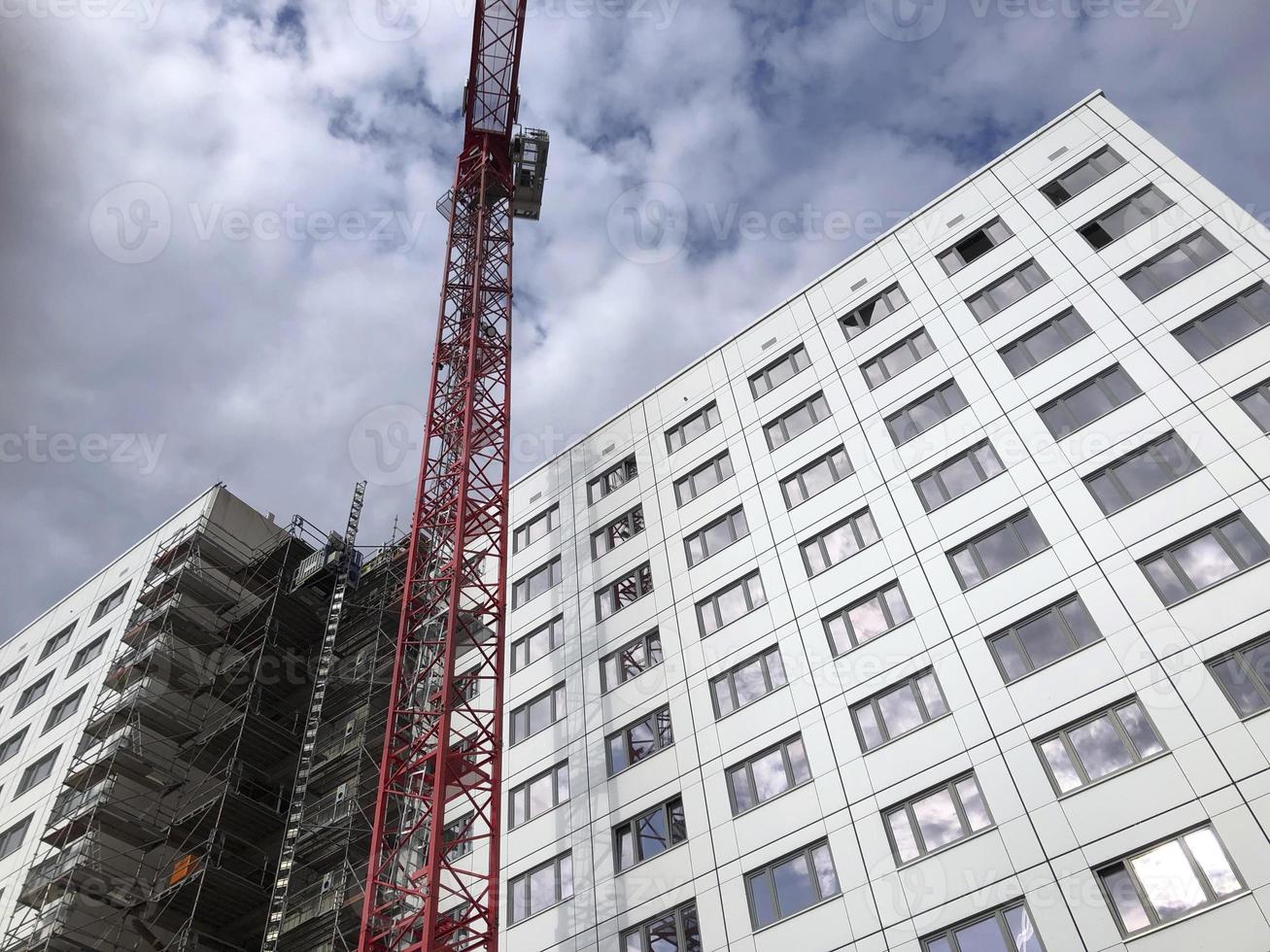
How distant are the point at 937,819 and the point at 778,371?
19484 mm

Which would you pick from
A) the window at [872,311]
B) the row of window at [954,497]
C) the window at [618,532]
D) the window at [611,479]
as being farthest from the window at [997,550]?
the window at [611,479]

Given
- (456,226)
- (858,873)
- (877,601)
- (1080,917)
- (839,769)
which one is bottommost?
(1080,917)

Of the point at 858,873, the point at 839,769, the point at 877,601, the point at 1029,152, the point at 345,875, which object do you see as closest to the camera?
the point at 858,873

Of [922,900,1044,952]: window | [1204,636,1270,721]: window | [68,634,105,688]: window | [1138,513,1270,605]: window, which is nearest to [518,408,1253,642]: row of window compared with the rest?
[1138,513,1270,605]: window

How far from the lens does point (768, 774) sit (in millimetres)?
30641

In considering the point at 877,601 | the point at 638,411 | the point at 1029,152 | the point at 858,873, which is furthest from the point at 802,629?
the point at 1029,152

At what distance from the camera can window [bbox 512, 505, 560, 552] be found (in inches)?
1770

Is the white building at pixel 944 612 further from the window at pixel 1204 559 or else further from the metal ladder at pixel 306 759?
the metal ladder at pixel 306 759

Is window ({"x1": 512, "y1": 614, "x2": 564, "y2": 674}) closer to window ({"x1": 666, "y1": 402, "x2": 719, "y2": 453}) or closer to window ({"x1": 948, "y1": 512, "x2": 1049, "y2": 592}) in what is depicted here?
window ({"x1": 666, "y1": 402, "x2": 719, "y2": 453})

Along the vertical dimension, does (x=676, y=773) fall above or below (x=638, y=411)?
below

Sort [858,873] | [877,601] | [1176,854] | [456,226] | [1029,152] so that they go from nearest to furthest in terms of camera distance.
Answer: [1176,854]
[858,873]
[877,601]
[1029,152]
[456,226]

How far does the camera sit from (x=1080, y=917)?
22844 mm

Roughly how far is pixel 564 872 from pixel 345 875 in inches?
486

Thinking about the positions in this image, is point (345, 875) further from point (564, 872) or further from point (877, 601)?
point (877, 601)
